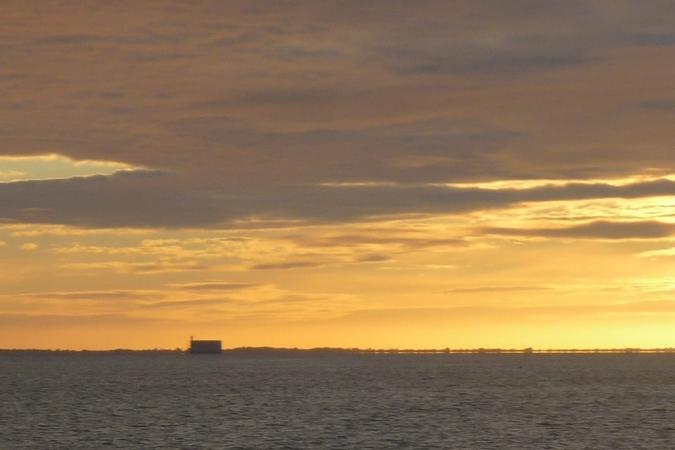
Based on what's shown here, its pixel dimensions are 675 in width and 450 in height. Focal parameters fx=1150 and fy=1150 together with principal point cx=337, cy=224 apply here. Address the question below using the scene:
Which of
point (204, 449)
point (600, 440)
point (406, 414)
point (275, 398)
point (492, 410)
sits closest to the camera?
point (204, 449)

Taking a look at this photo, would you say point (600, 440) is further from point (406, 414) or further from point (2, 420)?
point (2, 420)

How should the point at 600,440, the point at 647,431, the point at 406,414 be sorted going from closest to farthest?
1. the point at 600,440
2. the point at 647,431
3. the point at 406,414

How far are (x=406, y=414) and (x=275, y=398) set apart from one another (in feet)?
152

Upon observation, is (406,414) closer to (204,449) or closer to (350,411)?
(350,411)

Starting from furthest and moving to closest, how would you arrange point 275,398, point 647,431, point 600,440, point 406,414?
point 275,398 → point 406,414 → point 647,431 → point 600,440

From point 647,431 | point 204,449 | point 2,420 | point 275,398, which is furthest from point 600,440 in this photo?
point 275,398

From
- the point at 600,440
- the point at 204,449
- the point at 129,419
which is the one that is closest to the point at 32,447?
the point at 204,449

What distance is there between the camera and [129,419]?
14012 cm

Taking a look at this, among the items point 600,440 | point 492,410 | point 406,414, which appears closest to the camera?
point 600,440

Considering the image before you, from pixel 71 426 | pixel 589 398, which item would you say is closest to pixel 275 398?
pixel 589 398

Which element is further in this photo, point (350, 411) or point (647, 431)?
point (350, 411)

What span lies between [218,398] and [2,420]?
55627 mm

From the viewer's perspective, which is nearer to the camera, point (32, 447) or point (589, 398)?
point (32, 447)

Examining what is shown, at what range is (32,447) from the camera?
348 feet
